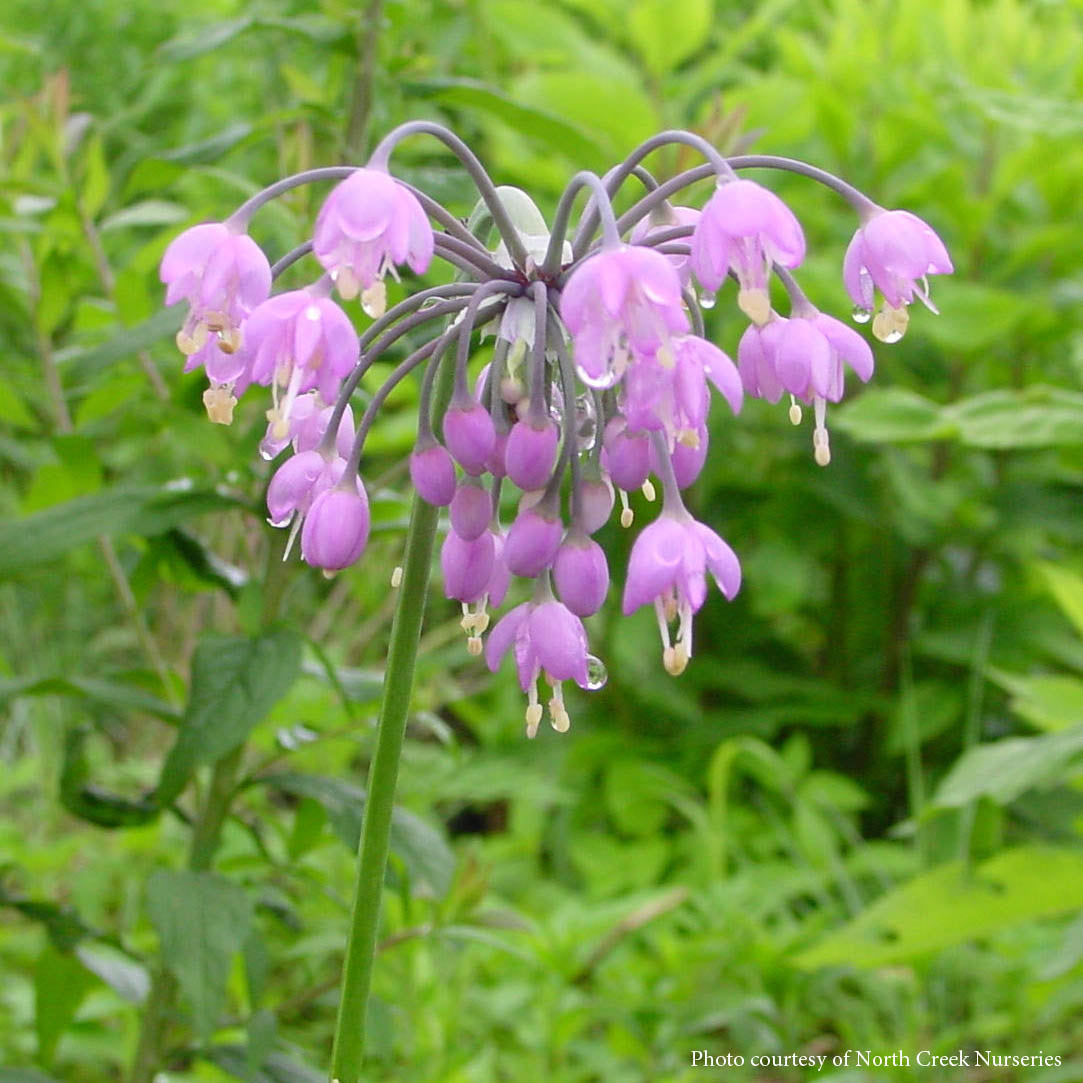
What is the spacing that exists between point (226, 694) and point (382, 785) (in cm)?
64

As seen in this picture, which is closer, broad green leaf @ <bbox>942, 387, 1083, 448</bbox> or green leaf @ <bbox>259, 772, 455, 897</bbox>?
green leaf @ <bbox>259, 772, 455, 897</bbox>

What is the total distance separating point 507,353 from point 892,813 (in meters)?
2.98

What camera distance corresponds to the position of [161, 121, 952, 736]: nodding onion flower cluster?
988 mm

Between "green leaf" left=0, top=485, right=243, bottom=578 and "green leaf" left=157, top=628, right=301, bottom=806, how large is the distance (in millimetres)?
179

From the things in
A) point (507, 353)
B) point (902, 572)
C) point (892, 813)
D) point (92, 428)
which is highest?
point (507, 353)

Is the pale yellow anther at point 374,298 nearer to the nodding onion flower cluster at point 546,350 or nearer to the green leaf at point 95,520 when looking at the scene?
the nodding onion flower cluster at point 546,350

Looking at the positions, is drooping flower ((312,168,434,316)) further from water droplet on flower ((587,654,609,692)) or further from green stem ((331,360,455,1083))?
water droplet on flower ((587,654,609,692))

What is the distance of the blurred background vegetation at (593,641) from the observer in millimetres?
1926

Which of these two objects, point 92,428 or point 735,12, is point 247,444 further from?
point 735,12

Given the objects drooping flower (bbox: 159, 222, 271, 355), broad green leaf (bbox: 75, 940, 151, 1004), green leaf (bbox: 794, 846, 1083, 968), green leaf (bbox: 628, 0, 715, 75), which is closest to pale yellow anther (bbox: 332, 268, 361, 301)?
drooping flower (bbox: 159, 222, 271, 355)

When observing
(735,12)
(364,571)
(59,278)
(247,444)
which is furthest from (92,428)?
(735,12)

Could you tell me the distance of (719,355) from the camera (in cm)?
105

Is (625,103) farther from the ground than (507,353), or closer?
farther from the ground

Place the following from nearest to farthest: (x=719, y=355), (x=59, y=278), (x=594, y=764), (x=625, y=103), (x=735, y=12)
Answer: (x=719, y=355) → (x=59, y=278) → (x=625, y=103) → (x=594, y=764) → (x=735, y=12)
